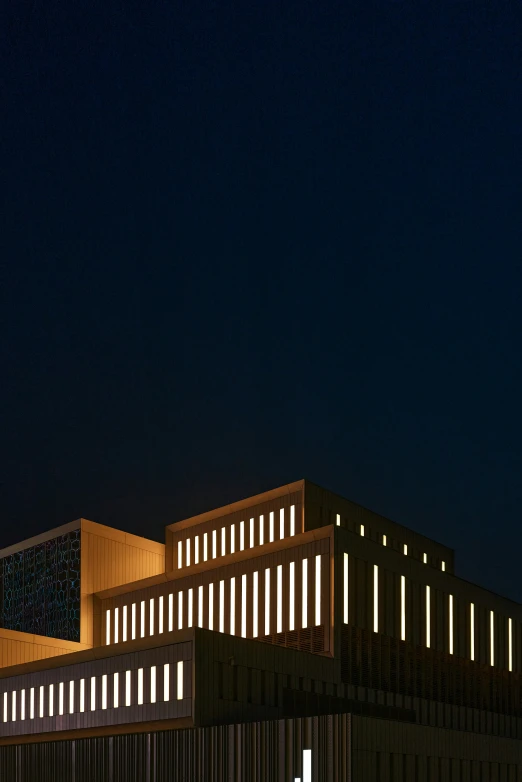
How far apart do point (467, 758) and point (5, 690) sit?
27448mm

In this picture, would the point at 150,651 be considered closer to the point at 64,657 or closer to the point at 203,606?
the point at 64,657

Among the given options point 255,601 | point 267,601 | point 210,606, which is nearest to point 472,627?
point 267,601

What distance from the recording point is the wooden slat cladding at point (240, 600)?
5966cm

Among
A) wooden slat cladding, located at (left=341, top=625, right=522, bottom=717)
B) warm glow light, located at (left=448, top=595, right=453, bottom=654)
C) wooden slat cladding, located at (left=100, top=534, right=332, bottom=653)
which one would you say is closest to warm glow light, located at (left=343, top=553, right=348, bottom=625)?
wooden slat cladding, located at (left=341, top=625, right=522, bottom=717)

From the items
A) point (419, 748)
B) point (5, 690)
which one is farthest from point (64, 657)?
point (419, 748)

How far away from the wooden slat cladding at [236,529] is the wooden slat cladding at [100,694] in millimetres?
14599

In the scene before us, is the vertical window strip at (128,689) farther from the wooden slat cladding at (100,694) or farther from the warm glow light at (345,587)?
the warm glow light at (345,587)

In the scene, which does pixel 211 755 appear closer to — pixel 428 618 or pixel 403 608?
pixel 403 608


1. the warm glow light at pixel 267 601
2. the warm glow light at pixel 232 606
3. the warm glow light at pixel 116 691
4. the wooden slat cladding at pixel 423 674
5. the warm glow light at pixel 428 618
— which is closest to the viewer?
the warm glow light at pixel 116 691

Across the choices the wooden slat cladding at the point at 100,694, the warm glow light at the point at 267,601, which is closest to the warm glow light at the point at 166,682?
the wooden slat cladding at the point at 100,694

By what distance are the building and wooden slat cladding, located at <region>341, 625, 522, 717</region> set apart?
0.12 meters

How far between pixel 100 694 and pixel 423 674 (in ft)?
69.0

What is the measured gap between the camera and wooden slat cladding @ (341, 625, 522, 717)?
58656mm

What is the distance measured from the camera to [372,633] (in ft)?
199
